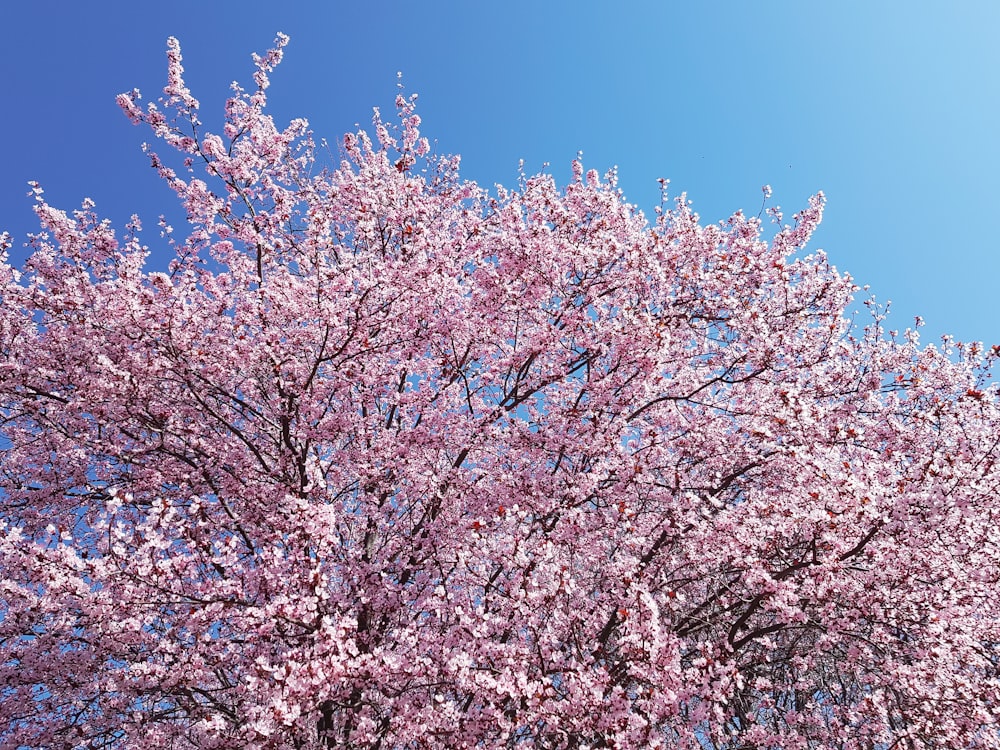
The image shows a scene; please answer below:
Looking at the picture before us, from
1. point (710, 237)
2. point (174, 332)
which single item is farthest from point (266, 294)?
point (710, 237)

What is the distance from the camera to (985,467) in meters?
6.23

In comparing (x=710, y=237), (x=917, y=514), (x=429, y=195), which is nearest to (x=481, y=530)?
(x=917, y=514)

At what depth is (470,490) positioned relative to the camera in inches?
318

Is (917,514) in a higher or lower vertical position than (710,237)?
lower

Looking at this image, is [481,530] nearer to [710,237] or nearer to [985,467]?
[985,467]

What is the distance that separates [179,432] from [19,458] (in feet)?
8.36

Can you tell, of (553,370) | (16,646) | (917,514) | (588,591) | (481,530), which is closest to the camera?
(917,514)

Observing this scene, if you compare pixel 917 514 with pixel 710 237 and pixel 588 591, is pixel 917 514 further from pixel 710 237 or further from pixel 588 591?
pixel 710 237

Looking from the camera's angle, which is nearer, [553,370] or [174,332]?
[174,332]

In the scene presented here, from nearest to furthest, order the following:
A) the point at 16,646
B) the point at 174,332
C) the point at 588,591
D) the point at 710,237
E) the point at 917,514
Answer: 1. the point at 917,514
2. the point at 16,646
3. the point at 174,332
4. the point at 588,591
5. the point at 710,237

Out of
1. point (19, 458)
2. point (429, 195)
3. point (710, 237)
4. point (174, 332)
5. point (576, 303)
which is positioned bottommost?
point (19, 458)

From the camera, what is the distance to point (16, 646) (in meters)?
7.06

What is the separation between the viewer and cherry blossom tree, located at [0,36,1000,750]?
604cm

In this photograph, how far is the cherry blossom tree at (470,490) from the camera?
604 centimetres
